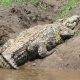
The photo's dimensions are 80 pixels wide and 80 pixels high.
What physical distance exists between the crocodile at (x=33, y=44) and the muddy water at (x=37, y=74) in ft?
1.79

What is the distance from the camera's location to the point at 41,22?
45.8 ft

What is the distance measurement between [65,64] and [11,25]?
4.06 meters

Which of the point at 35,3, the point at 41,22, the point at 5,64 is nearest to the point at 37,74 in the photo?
the point at 5,64

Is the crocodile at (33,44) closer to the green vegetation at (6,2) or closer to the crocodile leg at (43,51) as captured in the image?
the crocodile leg at (43,51)

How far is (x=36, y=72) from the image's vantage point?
8.59 metres

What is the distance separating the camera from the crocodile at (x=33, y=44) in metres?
9.47

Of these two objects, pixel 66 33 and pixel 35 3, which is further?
pixel 35 3

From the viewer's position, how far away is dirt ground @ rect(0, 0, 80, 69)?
9414mm

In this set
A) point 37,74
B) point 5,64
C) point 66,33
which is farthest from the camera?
point 66,33

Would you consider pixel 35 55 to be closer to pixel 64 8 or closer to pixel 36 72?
pixel 36 72

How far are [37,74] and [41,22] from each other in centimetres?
594

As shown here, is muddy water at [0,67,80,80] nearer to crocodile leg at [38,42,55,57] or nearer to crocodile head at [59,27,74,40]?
crocodile leg at [38,42,55,57]

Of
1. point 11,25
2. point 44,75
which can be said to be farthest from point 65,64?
point 11,25

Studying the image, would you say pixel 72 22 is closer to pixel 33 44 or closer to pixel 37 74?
pixel 33 44
